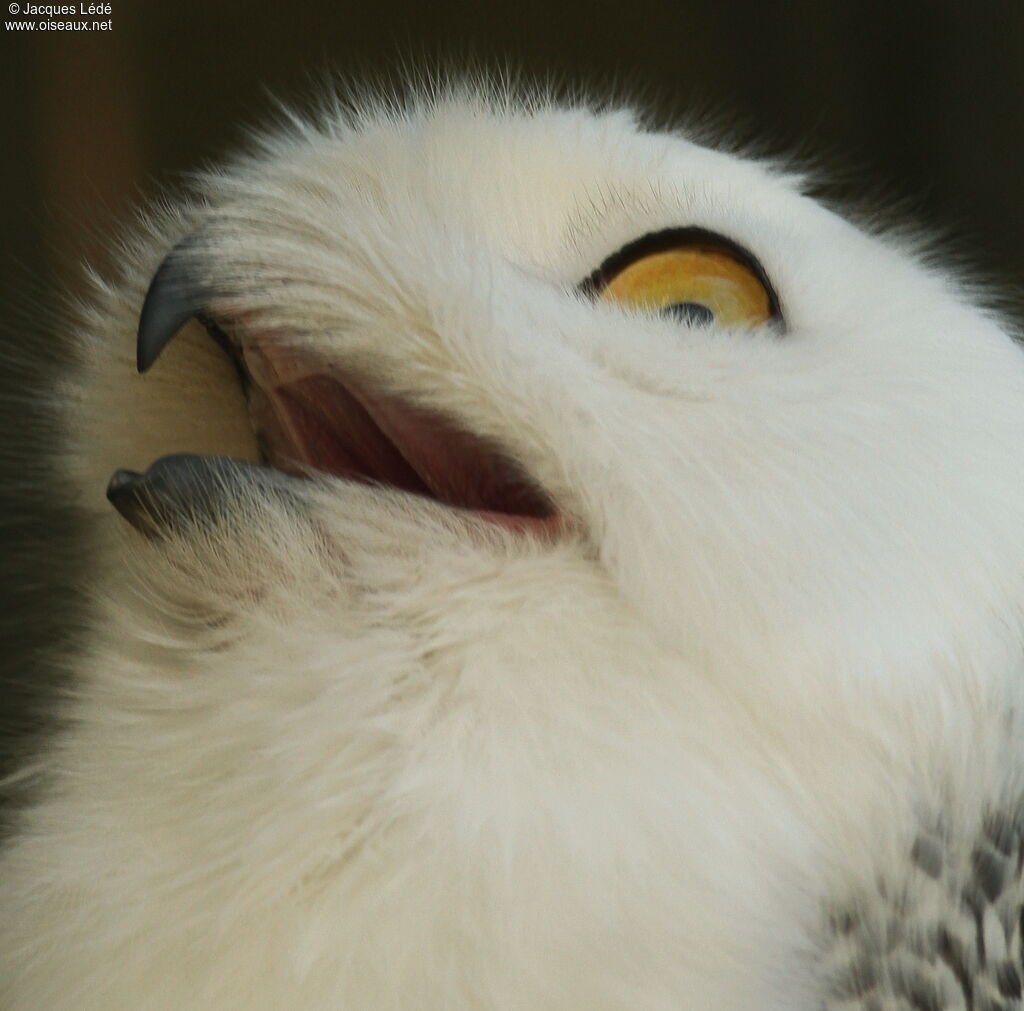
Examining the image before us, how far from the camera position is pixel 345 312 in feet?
1.62

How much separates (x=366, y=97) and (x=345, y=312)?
25 cm

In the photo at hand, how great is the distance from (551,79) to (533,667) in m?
0.58

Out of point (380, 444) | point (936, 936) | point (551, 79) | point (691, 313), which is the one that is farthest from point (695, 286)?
point (551, 79)

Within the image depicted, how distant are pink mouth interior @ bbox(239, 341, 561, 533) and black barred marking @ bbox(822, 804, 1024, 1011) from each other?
21 centimetres

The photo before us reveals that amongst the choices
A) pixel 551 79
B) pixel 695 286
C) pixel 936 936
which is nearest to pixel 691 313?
pixel 695 286

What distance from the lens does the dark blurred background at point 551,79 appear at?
0.94m

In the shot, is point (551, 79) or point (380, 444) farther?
point (551, 79)

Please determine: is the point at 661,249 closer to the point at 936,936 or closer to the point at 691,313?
the point at 691,313

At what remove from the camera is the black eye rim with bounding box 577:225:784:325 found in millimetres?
557

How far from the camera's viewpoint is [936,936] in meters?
0.49

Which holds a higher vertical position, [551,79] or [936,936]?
[551,79]

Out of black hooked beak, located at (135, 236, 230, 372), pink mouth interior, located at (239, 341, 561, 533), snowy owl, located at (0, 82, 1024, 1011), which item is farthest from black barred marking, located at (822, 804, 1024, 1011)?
black hooked beak, located at (135, 236, 230, 372)

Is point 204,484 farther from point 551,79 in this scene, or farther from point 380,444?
point 551,79

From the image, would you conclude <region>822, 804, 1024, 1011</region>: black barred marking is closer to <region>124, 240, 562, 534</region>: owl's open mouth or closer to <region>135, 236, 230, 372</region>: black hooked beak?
<region>124, 240, 562, 534</region>: owl's open mouth
